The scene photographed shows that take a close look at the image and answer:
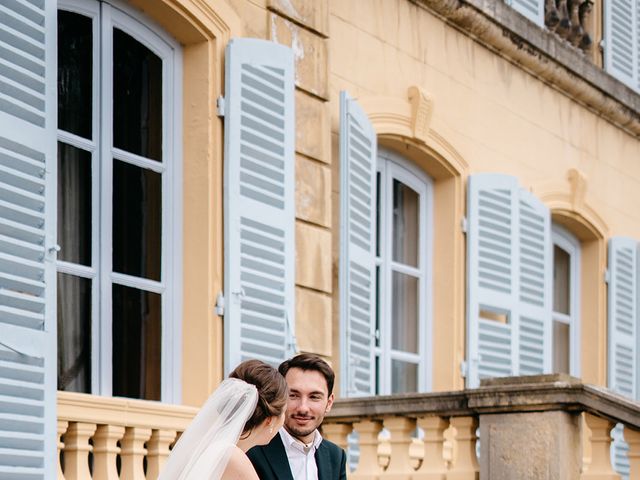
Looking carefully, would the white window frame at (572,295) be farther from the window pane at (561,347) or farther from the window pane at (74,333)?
the window pane at (74,333)

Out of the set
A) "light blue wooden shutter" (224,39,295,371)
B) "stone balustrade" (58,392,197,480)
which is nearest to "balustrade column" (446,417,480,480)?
"light blue wooden shutter" (224,39,295,371)

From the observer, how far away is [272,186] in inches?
290

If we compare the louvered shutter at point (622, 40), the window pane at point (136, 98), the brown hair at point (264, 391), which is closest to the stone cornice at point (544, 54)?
the louvered shutter at point (622, 40)

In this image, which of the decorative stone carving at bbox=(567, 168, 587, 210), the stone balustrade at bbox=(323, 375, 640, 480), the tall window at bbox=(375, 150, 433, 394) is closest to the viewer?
the stone balustrade at bbox=(323, 375, 640, 480)

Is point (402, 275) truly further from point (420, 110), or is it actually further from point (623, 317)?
point (623, 317)

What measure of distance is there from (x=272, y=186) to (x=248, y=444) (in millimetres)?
3192

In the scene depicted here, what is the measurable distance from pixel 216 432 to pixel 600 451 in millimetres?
2959

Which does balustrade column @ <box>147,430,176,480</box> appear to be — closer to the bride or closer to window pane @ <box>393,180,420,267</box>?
the bride

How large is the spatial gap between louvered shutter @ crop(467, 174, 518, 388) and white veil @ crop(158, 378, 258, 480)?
5.32 meters

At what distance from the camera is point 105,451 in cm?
602

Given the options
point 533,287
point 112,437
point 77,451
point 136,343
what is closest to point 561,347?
point 533,287

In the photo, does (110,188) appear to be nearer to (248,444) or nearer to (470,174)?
(248,444)

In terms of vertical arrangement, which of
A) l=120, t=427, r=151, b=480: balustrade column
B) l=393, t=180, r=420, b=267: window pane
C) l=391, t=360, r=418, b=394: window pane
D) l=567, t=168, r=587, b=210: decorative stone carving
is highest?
l=567, t=168, r=587, b=210: decorative stone carving

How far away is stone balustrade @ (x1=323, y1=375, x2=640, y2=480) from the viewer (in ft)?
21.4
